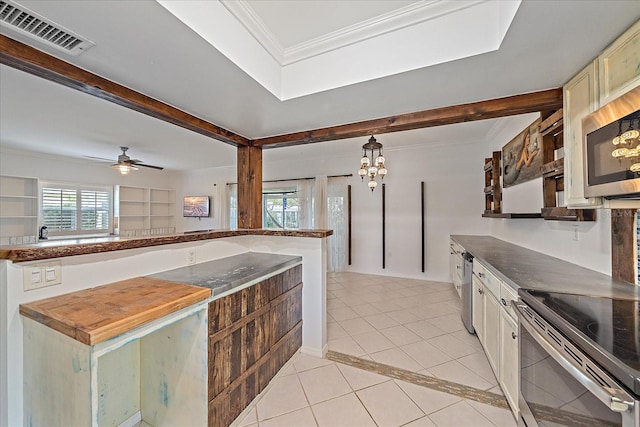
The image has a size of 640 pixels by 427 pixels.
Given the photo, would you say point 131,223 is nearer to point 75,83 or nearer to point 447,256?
point 75,83

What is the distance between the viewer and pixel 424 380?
Result: 2043 millimetres

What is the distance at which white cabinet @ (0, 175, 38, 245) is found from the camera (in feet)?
14.9

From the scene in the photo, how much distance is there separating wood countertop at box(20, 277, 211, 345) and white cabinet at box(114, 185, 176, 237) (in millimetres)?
5292

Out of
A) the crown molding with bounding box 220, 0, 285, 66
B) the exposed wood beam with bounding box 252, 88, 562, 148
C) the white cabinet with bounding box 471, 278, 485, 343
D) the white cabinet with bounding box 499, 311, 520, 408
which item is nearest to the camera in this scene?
the crown molding with bounding box 220, 0, 285, 66

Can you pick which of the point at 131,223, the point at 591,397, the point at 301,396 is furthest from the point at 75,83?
the point at 131,223

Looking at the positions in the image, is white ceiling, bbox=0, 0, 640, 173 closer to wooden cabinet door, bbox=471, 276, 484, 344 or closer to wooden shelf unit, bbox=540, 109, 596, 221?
wooden shelf unit, bbox=540, 109, 596, 221

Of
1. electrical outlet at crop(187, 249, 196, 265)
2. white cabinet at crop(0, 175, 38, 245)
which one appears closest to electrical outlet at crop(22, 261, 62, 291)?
electrical outlet at crop(187, 249, 196, 265)

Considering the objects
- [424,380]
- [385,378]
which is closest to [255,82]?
[385,378]

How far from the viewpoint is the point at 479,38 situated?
1.44 m

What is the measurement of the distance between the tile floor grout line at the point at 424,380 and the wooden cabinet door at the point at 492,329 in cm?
18

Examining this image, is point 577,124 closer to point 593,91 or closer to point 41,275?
point 593,91

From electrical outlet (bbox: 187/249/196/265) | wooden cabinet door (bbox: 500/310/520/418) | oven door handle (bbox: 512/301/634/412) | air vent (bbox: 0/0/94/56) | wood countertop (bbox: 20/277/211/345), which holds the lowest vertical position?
wooden cabinet door (bbox: 500/310/520/418)

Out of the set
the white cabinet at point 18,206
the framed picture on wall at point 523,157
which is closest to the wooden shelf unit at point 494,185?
the framed picture on wall at point 523,157

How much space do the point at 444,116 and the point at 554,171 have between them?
3.11 feet
